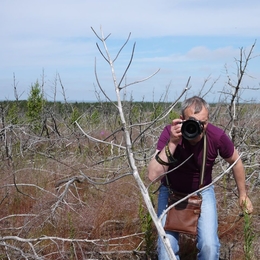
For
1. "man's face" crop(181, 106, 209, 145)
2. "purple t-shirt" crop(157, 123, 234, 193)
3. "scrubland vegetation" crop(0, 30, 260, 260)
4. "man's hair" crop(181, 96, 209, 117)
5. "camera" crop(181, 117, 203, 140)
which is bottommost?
"scrubland vegetation" crop(0, 30, 260, 260)

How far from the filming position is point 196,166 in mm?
3215

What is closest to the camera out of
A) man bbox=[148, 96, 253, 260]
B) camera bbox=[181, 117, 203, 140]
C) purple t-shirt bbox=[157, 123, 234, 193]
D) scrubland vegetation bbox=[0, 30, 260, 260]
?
camera bbox=[181, 117, 203, 140]

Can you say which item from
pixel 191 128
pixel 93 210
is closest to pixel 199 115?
pixel 191 128

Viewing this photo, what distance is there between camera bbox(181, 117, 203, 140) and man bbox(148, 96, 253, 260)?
3 cm

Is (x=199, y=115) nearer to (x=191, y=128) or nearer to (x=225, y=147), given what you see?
(x=191, y=128)

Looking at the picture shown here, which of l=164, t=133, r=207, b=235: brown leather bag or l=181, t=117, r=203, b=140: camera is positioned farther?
l=164, t=133, r=207, b=235: brown leather bag

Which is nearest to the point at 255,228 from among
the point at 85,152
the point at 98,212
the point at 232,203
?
the point at 232,203

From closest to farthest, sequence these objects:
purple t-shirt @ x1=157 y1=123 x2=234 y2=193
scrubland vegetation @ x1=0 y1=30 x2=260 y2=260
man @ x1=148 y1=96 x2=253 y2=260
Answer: man @ x1=148 y1=96 x2=253 y2=260
purple t-shirt @ x1=157 y1=123 x2=234 y2=193
scrubland vegetation @ x1=0 y1=30 x2=260 y2=260

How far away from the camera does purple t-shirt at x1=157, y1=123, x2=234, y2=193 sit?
10.4ft

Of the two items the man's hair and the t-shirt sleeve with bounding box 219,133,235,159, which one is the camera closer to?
the man's hair

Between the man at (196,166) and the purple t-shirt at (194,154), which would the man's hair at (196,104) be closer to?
the man at (196,166)

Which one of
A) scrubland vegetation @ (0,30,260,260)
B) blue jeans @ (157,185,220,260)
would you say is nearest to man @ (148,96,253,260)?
blue jeans @ (157,185,220,260)

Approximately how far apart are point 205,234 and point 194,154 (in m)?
0.58

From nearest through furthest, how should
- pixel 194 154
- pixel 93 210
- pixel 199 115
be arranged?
pixel 199 115
pixel 194 154
pixel 93 210
